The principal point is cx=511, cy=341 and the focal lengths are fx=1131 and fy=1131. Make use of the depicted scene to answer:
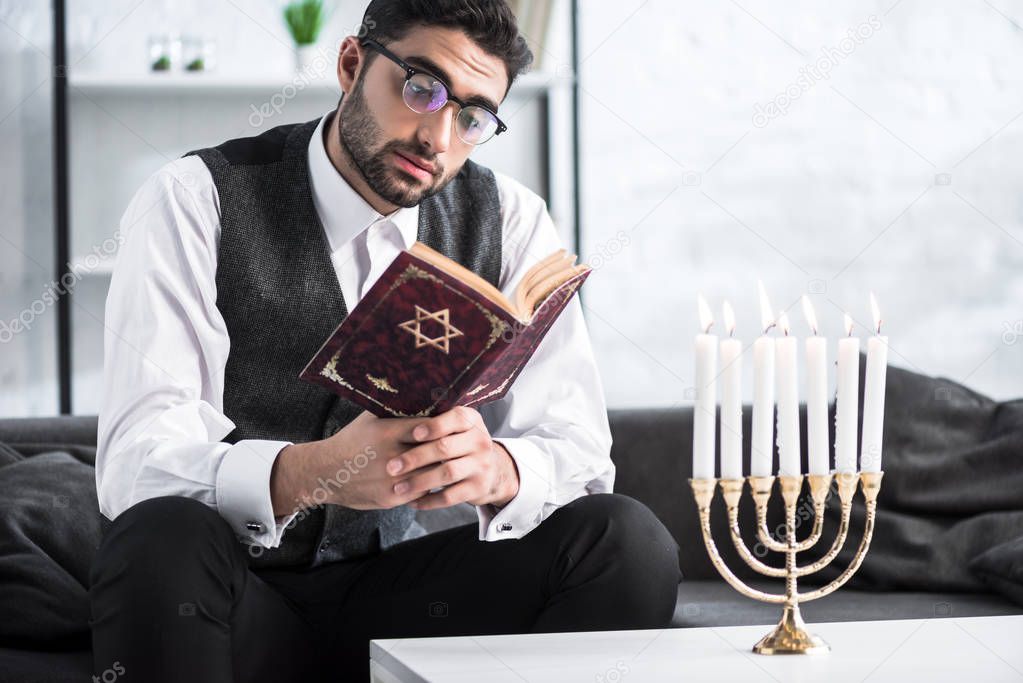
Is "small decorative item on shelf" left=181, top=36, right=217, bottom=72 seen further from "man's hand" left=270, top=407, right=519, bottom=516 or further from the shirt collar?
"man's hand" left=270, top=407, right=519, bottom=516

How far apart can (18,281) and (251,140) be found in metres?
1.23

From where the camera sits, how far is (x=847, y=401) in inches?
39.0

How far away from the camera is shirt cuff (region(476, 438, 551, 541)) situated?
4.04 feet

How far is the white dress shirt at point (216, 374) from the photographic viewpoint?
119cm

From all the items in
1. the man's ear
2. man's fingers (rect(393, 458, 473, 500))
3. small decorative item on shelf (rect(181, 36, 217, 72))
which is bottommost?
man's fingers (rect(393, 458, 473, 500))

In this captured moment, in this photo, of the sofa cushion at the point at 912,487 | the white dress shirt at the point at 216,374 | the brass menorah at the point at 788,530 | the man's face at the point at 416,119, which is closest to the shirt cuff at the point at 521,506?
the white dress shirt at the point at 216,374

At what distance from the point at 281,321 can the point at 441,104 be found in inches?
13.2

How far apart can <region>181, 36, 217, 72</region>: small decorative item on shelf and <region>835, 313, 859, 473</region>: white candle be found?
1.99 m

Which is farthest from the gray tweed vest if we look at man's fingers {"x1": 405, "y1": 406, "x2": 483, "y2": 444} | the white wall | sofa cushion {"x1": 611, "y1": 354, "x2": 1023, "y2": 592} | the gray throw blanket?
the white wall

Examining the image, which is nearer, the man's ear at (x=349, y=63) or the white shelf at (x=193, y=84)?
the man's ear at (x=349, y=63)

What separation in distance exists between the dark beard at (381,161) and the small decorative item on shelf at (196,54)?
125 centimetres

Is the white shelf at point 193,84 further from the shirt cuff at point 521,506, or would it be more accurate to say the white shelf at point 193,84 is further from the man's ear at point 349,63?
the shirt cuff at point 521,506

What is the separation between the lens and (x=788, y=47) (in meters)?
2.80

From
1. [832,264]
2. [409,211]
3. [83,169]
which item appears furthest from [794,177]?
[83,169]
